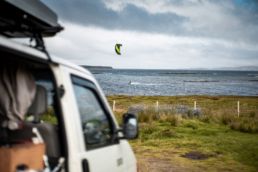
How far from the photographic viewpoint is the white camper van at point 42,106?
9.89 ft

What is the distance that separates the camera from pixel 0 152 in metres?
2.84

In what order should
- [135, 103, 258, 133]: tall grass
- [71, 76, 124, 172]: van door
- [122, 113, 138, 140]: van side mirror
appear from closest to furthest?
[71, 76, 124, 172]: van door < [122, 113, 138, 140]: van side mirror < [135, 103, 258, 133]: tall grass

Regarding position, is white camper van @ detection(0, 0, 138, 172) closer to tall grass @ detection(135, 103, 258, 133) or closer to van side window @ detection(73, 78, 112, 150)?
van side window @ detection(73, 78, 112, 150)

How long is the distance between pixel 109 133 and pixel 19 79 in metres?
1.05

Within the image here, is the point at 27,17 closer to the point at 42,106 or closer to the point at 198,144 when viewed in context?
the point at 42,106

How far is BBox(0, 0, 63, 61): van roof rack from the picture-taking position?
3.11 meters

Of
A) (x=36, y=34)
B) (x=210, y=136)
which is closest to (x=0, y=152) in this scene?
(x=36, y=34)

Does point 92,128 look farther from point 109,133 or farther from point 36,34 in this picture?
point 36,34

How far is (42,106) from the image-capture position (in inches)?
135

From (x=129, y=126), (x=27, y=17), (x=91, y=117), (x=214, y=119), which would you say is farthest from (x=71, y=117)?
(x=214, y=119)

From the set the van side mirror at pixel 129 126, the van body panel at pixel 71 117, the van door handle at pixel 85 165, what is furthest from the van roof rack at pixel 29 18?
the van side mirror at pixel 129 126

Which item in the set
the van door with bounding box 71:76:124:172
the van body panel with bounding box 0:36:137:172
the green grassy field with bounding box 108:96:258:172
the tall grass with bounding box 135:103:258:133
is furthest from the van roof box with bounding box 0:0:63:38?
the tall grass with bounding box 135:103:258:133

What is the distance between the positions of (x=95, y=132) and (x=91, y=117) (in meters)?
Result: 0.12

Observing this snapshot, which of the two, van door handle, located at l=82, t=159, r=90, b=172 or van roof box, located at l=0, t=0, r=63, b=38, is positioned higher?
van roof box, located at l=0, t=0, r=63, b=38
